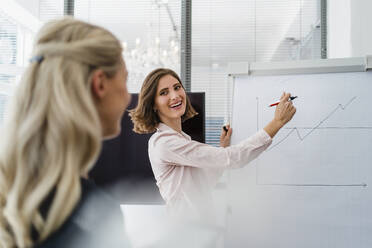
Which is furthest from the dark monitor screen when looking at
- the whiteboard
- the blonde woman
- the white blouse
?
the whiteboard

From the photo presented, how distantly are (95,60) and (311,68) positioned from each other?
124cm

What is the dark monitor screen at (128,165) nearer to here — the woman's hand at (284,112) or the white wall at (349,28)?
the woman's hand at (284,112)

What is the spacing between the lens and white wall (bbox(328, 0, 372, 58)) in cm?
192

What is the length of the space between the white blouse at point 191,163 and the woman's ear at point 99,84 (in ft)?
2.71

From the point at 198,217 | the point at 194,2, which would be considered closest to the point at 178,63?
the point at 194,2

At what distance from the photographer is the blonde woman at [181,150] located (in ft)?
4.76

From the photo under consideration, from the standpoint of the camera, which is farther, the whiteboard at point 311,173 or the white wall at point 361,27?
the white wall at point 361,27

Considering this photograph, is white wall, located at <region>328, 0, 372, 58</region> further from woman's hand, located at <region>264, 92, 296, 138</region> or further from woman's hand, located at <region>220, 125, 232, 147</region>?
woman's hand, located at <region>220, 125, 232, 147</region>

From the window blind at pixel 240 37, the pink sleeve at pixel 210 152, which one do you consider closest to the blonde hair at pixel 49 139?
the pink sleeve at pixel 210 152

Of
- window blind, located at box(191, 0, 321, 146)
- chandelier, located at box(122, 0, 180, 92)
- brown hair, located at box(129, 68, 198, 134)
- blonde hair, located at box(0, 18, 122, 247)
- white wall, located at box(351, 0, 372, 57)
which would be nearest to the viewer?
blonde hair, located at box(0, 18, 122, 247)

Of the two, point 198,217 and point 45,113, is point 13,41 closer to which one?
point 198,217

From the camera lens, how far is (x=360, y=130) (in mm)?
1553

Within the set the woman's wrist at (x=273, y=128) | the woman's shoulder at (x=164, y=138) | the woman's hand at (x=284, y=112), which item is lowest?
the woman's shoulder at (x=164, y=138)

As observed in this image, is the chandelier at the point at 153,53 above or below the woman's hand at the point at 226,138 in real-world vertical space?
above
